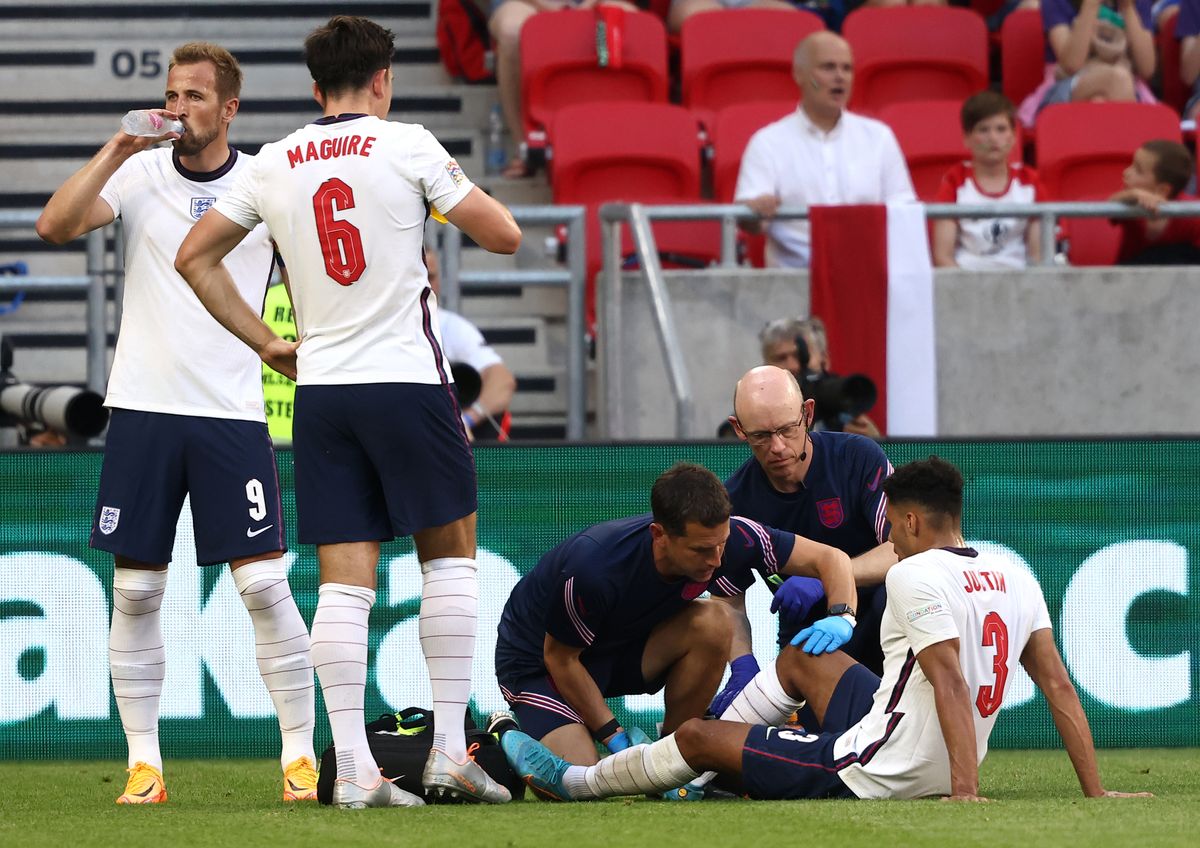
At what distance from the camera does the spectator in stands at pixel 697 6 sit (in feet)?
39.3

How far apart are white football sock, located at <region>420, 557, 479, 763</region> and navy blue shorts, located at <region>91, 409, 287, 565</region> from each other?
2.40 feet

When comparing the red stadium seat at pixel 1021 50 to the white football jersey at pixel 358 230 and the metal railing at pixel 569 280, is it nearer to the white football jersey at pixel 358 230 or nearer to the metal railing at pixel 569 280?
the metal railing at pixel 569 280

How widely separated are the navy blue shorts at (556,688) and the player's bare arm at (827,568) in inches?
26.7

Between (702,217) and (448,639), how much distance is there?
4261 millimetres

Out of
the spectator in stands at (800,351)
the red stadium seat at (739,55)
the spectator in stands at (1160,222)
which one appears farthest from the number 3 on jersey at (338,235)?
the red stadium seat at (739,55)

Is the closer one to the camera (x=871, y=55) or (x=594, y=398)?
(x=594, y=398)

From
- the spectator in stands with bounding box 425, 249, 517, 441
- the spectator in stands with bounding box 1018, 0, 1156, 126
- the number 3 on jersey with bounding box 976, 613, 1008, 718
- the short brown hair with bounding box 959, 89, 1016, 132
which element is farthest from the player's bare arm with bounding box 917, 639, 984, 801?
the spectator in stands with bounding box 1018, 0, 1156, 126

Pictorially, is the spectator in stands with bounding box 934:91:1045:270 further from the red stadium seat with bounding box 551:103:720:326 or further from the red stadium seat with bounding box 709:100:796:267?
the red stadium seat with bounding box 551:103:720:326

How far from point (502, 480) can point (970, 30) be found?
594 centimetres

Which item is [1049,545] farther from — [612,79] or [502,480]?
[612,79]

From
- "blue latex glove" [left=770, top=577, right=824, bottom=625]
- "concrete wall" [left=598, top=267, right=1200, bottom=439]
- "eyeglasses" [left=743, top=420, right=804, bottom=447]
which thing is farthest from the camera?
"concrete wall" [left=598, top=267, right=1200, bottom=439]

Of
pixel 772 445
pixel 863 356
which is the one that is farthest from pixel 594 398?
pixel 772 445

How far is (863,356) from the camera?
8688 mm

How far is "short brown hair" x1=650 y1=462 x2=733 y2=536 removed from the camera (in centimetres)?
518
